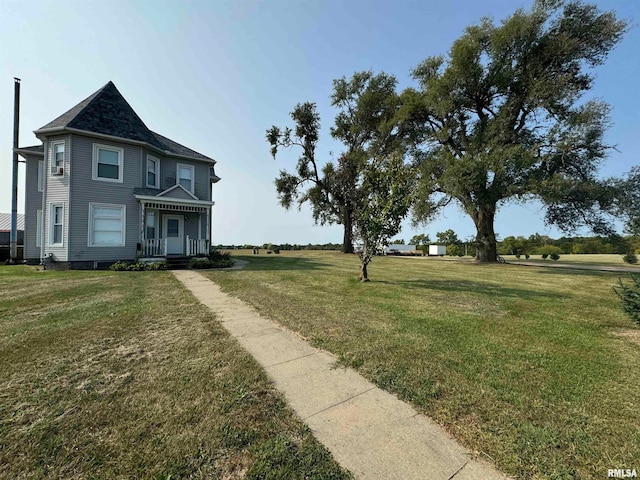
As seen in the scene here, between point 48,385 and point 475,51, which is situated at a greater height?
point 475,51

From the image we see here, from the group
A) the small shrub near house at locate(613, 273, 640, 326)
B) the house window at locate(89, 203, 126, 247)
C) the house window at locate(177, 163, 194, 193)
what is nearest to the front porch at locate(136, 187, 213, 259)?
the house window at locate(89, 203, 126, 247)

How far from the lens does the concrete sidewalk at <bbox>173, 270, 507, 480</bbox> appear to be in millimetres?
1782

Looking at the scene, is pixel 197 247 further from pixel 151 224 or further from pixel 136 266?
pixel 136 266

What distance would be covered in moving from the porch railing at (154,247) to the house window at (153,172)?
3054 millimetres

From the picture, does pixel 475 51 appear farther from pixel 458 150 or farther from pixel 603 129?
pixel 603 129

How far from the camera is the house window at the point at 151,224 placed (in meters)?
14.0

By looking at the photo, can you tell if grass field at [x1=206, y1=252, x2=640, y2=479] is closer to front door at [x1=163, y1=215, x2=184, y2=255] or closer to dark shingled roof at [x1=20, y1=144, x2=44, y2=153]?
front door at [x1=163, y1=215, x2=184, y2=255]

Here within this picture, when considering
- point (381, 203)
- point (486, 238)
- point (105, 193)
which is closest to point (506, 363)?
point (381, 203)

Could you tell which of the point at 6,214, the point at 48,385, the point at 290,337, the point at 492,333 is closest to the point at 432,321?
the point at 492,333

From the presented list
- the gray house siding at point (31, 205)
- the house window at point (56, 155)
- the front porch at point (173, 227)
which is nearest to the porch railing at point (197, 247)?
the front porch at point (173, 227)

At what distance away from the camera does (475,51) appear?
1669cm

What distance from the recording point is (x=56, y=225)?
1234 cm

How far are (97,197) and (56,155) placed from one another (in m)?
2.51

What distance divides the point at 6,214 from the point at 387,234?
3142 cm
